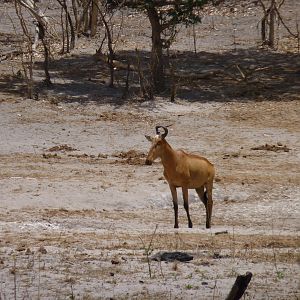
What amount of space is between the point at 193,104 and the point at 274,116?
2172 mm

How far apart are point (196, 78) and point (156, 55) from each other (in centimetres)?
260

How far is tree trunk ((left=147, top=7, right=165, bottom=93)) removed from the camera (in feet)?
83.5

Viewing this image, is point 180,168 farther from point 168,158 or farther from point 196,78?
point 196,78

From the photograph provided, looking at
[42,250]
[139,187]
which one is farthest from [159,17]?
[42,250]

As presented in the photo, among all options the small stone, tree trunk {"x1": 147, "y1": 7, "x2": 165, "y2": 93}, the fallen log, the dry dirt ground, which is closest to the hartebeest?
the dry dirt ground

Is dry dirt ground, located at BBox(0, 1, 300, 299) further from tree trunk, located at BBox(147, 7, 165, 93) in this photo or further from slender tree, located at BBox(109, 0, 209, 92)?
slender tree, located at BBox(109, 0, 209, 92)

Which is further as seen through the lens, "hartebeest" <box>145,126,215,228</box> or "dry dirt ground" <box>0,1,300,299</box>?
"hartebeest" <box>145,126,215,228</box>

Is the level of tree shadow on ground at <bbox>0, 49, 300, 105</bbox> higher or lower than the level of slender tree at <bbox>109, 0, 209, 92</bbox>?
lower

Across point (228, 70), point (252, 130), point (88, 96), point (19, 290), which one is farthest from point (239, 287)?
point (228, 70)

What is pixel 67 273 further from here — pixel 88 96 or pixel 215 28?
pixel 215 28

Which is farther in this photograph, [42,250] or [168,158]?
[168,158]

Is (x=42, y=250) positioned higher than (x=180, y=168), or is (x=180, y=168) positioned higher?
(x=180, y=168)

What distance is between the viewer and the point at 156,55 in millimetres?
25828

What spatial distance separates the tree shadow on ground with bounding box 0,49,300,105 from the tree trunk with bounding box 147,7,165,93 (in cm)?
32
